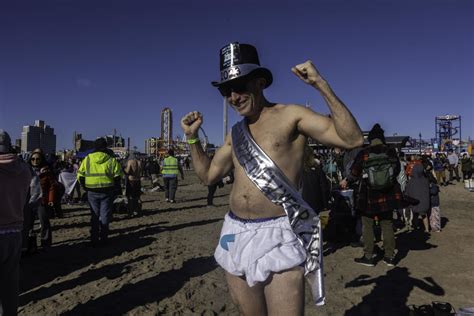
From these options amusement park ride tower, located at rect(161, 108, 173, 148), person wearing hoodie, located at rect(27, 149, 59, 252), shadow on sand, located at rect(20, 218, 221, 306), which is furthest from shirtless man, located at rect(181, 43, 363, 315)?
amusement park ride tower, located at rect(161, 108, 173, 148)

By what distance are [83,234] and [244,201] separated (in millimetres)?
6566

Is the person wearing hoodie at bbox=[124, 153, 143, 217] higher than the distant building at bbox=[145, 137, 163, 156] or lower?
lower

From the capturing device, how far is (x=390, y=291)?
170 inches

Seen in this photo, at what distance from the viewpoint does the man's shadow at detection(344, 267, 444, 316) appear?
376 centimetres

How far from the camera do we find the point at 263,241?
1855mm

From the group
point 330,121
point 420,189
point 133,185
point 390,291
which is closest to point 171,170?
point 133,185

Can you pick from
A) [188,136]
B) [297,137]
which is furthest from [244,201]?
[188,136]

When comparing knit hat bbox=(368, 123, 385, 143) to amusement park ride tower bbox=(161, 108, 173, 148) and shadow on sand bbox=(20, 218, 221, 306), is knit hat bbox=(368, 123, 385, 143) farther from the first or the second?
amusement park ride tower bbox=(161, 108, 173, 148)

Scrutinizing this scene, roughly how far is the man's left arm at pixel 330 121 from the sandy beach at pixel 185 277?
104 inches

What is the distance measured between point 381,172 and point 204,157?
3.56 metres

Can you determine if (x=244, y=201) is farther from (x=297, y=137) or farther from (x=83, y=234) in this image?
(x=83, y=234)

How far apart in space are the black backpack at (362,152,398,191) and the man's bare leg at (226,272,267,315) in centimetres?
377

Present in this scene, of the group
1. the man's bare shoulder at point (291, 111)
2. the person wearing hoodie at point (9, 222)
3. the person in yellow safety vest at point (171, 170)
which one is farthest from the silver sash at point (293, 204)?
the person in yellow safety vest at point (171, 170)

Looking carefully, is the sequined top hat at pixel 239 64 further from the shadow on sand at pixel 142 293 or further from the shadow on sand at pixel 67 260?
the shadow on sand at pixel 67 260
